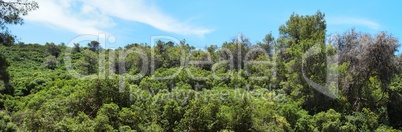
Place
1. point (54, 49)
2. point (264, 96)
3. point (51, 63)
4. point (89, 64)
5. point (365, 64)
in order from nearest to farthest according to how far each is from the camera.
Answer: point (365, 64)
point (264, 96)
point (89, 64)
point (51, 63)
point (54, 49)

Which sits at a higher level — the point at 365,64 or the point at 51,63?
the point at 51,63

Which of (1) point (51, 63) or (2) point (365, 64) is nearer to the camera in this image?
(2) point (365, 64)

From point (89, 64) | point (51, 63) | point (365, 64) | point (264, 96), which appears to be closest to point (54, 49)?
point (51, 63)

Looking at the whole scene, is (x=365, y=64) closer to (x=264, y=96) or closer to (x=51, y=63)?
(x=264, y=96)

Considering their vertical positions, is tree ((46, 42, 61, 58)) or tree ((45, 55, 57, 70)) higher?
tree ((46, 42, 61, 58))

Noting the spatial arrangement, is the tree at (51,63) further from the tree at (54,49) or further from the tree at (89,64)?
the tree at (89,64)

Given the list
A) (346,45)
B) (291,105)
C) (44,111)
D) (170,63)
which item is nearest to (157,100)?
(44,111)

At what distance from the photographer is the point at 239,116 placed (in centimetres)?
1805

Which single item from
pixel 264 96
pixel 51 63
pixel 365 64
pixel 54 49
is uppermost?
pixel 54 49

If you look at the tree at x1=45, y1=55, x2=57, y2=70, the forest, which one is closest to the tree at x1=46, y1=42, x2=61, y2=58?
the tree at x1=45, y1=55, x2=57, y2=70

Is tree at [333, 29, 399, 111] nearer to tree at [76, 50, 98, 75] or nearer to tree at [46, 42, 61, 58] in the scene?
tree at [76, 50, 98, 75]

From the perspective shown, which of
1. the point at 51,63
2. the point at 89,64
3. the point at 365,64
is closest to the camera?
the point at 365,64

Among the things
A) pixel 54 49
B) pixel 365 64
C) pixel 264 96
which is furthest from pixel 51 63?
pixel 365 64

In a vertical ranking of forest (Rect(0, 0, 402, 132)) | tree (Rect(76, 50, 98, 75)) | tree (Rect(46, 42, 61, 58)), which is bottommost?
forest (Rect(0, 0, 402, 132))
